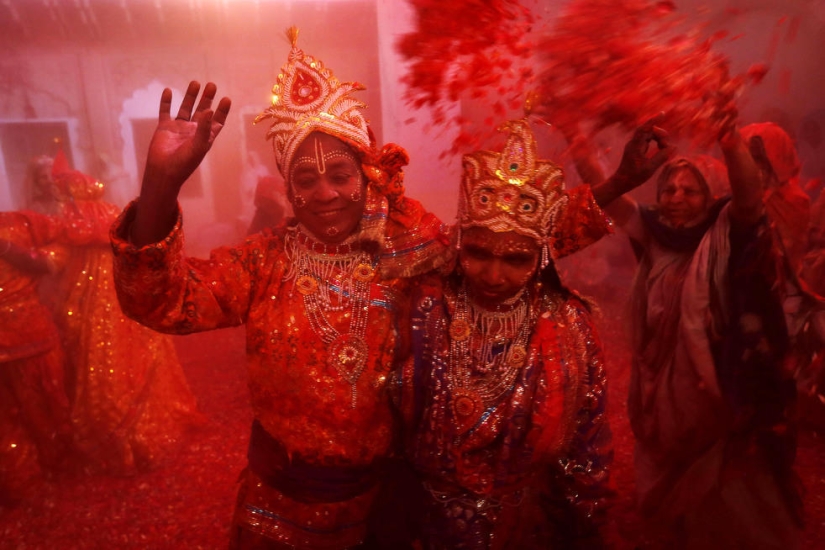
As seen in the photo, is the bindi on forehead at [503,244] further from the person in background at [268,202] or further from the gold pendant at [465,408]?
the person in background at [268,202]

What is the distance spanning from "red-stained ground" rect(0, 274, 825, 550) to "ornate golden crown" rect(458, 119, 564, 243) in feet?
7.08

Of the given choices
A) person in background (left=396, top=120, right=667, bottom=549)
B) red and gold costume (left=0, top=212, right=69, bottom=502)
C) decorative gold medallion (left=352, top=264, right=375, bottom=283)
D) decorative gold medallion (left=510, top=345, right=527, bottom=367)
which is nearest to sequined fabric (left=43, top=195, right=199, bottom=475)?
red and gold costume (left=0, top=212, right=69, bottom=502)

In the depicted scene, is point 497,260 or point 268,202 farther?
point 268,202

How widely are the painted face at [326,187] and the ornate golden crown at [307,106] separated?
0.16 ft

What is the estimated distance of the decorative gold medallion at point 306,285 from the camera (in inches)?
68.3

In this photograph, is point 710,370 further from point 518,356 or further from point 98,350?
point 98,350

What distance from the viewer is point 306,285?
1.74m

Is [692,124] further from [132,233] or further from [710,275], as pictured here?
[132,233]

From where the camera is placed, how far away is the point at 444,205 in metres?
4.18

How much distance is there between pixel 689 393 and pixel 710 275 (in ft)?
2.05

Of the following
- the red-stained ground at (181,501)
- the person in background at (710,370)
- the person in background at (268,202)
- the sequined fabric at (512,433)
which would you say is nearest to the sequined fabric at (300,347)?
the sequined fabric at (512,433)

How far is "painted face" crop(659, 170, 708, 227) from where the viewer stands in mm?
2441

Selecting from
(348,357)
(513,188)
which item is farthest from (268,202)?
(513,188)

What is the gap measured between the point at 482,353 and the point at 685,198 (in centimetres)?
153
